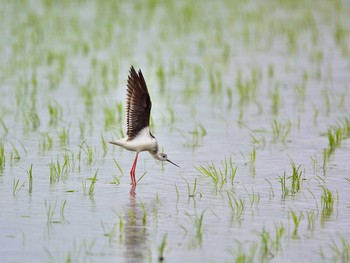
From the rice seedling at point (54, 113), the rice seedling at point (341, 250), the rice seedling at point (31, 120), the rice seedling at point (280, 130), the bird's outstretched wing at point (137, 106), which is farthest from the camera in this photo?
the rice seedling at point (54, 113)

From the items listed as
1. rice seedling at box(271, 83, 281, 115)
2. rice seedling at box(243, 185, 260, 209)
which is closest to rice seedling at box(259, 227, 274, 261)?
rice seedling at box(243, 185, 260, 209)

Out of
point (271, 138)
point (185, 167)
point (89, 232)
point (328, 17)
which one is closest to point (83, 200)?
point (89, 232)

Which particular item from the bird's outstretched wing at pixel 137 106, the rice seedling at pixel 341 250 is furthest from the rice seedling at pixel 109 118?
the rice seedling at pixel 341 250

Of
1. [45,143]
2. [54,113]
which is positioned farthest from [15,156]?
[54,113]

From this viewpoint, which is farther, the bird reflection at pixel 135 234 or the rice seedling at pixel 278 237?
the rice seedling at pixel 278 237

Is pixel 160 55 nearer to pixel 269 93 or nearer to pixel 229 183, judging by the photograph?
pixel 269 93

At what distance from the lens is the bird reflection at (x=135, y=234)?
5.44 m

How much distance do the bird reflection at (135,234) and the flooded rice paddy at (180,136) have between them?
0.02m

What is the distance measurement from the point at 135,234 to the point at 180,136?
12.1 feet

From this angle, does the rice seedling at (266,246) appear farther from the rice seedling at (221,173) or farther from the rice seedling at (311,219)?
the rice seedling at (221,173)

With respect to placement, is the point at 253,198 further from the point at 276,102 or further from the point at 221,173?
the point at 276,102

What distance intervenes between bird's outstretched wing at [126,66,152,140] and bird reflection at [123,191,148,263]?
2.91ft

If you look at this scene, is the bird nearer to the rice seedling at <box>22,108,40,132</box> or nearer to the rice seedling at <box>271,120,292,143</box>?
the rice seedling at <box>271,120,292,143</box>

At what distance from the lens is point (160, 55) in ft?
46.4
